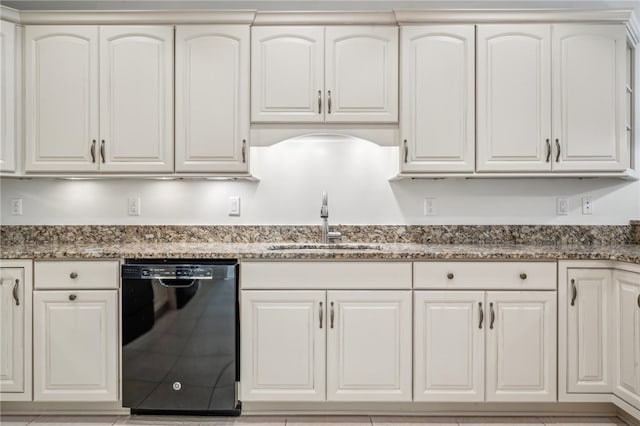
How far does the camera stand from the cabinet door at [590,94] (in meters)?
2.56

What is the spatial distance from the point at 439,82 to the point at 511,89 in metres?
0.42

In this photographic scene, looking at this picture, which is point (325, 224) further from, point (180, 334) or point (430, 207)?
point (180, 334)

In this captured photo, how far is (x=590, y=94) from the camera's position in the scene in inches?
101

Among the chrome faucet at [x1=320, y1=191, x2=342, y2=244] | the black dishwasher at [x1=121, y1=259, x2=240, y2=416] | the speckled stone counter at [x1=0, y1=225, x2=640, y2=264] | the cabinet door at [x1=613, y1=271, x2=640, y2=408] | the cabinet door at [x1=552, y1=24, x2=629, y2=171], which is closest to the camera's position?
the cabinet door at [x1=613, y1=271, x2=640, y2=408]

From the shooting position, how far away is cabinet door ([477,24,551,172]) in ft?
8.41

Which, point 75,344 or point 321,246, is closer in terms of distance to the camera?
point 75,344

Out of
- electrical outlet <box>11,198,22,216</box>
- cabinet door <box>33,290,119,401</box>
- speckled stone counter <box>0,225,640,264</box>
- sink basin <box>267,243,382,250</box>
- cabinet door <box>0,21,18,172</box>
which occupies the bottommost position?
cabinet door <box>33,290,119,401</box>

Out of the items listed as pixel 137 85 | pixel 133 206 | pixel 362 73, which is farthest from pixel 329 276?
pixel 137 85

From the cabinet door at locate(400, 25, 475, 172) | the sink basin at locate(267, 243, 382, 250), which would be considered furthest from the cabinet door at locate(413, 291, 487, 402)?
the cabinet door at locate(400, 25, 475, 172)

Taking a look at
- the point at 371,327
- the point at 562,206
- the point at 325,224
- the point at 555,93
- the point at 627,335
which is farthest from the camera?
the point at 562,206

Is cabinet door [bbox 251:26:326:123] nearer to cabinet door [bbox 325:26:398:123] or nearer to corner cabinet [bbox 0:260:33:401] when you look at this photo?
cabinet door [bbox 325:26:398:123]

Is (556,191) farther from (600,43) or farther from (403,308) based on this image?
(403,308)

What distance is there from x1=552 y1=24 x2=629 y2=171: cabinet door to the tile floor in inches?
55.2

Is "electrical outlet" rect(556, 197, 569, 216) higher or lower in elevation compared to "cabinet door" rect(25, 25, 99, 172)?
lower
